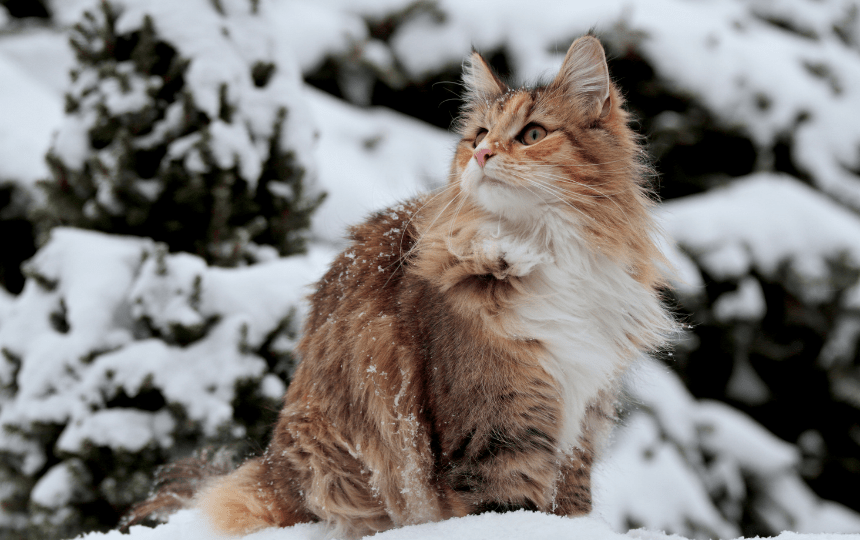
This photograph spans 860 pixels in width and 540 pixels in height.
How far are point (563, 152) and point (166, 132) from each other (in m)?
1.84

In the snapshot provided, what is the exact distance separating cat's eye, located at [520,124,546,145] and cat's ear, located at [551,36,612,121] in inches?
6.1

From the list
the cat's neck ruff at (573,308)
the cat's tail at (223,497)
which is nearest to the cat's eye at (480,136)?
the cat's neck ruff at (573,308)

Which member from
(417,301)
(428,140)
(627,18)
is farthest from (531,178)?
(627,18)

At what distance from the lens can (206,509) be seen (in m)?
1.88

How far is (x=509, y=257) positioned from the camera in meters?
1.67

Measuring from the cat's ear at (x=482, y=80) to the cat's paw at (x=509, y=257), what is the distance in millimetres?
623

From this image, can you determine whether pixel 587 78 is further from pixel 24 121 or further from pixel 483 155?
pixel 24 121

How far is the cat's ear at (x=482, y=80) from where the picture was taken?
2.04 meters

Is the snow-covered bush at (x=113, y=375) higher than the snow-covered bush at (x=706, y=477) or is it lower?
higher

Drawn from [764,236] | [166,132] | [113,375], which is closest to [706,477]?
[764,236]

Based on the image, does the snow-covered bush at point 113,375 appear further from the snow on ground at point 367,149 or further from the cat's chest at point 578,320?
the snow on ground at point 367,149

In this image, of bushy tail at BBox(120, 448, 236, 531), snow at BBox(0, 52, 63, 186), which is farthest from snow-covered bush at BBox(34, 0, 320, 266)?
bushy tail at BBox(120, 448, 236, 531)

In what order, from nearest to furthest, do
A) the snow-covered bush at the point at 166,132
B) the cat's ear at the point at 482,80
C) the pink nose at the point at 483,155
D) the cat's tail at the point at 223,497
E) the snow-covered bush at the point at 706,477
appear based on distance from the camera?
the pink nose at the point at 483,155 < the cat's tail at the point at 223,497 < the cat's ear at the point at 482,80 < the snow-covered bush at the point at 166,132 < the snow-covered bush at the point at 706,477

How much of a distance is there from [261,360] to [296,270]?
470 mm
